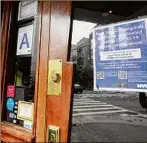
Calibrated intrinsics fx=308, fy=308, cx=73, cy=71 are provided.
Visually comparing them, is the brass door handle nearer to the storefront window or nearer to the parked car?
the parked car

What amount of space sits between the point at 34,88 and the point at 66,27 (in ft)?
1.75

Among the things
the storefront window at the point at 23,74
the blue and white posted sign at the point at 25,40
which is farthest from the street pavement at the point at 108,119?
the blue and white posted sign at the point at 25,40

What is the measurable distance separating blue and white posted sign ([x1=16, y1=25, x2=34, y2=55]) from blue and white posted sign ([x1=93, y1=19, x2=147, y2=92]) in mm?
591

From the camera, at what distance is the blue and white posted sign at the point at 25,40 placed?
7.97 ft

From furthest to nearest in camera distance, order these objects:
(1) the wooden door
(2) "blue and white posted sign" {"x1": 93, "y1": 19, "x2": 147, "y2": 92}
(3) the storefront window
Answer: (3) the storefront window < (1) the wooden door < (2) "blue and white posted sign" {"x1": 93, "y1": 19, "x2": 147, "y2": 92}

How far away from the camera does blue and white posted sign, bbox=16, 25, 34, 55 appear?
2430 mm

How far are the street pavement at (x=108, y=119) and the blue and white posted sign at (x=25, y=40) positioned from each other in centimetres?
64

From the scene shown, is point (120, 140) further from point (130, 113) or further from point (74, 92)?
point (74, 92)

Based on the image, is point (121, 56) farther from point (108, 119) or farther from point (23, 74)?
point (23, 74)

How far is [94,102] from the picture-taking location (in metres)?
2.10

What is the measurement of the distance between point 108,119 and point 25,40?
96cm

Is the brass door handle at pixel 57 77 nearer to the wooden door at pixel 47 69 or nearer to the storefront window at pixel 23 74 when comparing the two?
the wooden door at pixel 47 69

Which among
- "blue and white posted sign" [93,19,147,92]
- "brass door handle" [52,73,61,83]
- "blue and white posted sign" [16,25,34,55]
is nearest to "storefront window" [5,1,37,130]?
"blue and white posted sign" [16,25,34,55]

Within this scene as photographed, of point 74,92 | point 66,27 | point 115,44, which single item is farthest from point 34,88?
point 115,44
